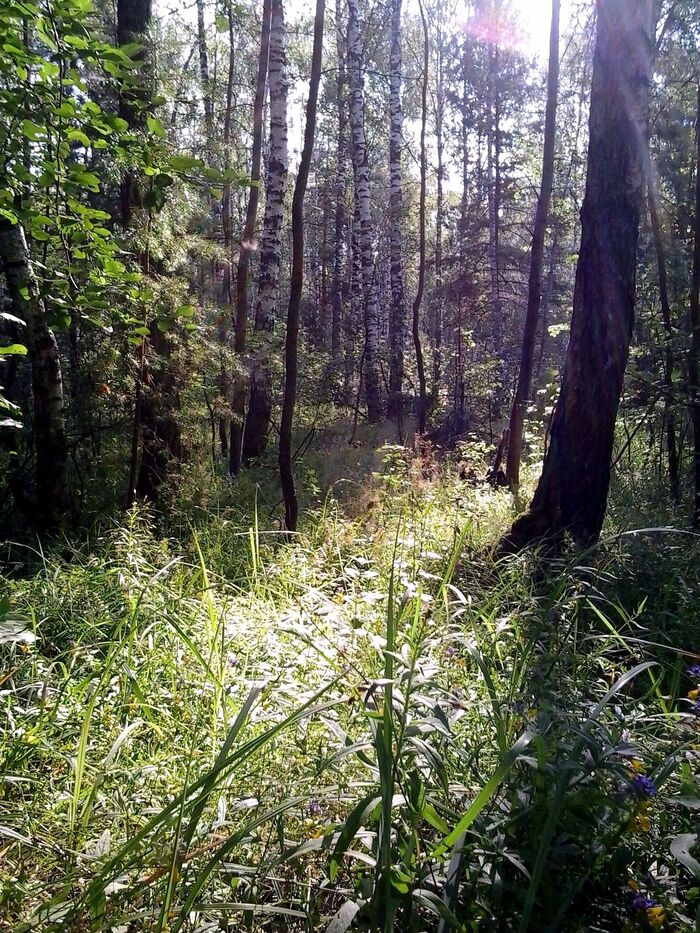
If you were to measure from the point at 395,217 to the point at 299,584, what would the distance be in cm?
1302

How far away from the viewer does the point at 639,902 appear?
53.5 inches

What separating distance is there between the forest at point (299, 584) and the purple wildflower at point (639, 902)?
0.12ft

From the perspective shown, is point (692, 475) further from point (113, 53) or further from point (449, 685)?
point (113, 53)

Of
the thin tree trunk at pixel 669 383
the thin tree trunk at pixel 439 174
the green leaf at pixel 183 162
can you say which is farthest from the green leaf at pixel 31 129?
the thin tree trunk at pixel 439 174

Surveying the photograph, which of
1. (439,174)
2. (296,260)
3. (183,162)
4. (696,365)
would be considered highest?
(439,174)

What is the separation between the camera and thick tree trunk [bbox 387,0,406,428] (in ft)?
46.0

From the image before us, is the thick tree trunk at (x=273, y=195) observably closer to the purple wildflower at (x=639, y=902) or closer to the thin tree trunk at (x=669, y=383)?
the thin tree trunk at (x=669, y=383)

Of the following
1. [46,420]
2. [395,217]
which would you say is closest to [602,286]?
[46,420]

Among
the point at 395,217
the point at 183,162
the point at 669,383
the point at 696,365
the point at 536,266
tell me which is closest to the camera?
the point at 183,162

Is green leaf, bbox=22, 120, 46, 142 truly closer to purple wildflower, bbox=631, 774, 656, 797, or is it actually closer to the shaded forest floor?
the shaded forest floor

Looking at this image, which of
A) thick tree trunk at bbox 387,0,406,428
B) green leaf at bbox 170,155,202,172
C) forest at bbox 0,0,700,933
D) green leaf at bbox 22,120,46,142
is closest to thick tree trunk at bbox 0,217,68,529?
forest at bbox 0,0,700,933

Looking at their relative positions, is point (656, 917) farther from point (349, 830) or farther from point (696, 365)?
point (696, 365)

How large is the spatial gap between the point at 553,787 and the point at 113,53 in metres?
2.71

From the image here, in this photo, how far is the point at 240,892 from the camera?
154 centimetres
